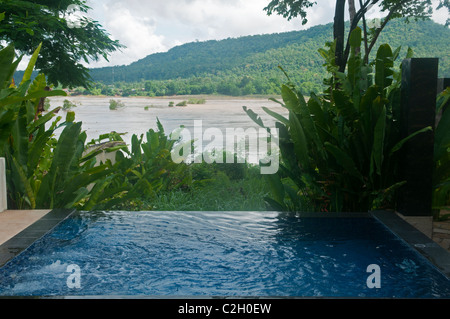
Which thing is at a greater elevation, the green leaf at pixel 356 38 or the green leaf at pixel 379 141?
the green leaf at pixel 356 38

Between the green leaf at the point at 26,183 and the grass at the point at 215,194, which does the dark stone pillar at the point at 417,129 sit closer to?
the grass at the point at 215,194

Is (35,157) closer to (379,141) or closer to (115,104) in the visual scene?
(379,141)

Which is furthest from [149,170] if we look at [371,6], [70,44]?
[371,6]

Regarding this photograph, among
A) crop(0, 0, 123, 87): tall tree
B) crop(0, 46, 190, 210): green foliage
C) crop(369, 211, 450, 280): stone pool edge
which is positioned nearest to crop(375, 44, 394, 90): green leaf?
crop(369, 211, 450, 280): stone pool edge

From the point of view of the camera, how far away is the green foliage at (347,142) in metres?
3.15

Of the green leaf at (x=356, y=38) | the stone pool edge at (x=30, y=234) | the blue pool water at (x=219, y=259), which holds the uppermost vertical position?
the green leaf at (x=356, y=38)

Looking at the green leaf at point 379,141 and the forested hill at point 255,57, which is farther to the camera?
the forested hill at point 255,57

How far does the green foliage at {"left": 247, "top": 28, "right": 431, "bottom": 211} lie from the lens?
10.3 feet

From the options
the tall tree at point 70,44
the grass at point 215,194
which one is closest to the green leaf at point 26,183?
the grass at point 215,194

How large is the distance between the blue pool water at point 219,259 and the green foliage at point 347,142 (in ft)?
1.20

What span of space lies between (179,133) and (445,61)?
21.6 ft

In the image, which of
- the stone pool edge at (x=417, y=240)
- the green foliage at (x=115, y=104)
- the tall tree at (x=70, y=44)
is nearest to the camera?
the stone pool edge at (x=417, y=240)

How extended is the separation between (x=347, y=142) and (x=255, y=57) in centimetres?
740

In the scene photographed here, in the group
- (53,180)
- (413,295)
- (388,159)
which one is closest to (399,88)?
(388,159)
